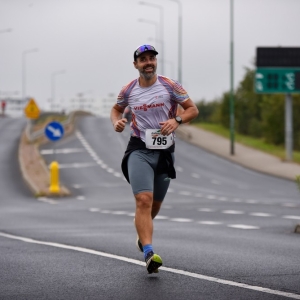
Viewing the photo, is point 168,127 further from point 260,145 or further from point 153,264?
A: point 260,145

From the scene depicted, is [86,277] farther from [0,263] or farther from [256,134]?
[256,134]

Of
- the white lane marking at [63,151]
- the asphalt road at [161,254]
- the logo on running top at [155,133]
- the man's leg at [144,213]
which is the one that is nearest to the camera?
the asphalt road at [161,254]

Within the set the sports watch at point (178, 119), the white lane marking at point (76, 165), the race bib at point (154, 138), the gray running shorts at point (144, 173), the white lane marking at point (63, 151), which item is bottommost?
the white lane marking at point (76, 165)

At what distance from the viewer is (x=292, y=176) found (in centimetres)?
4947

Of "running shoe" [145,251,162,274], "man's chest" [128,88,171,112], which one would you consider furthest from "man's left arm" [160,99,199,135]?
"running shoe" [145,251,162,274]

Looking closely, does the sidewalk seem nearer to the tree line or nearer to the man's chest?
the tree line

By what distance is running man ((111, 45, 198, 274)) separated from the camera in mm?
9398

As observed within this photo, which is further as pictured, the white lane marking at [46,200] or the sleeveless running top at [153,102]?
the white lane marking at [46,200]

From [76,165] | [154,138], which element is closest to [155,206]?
[154,138]

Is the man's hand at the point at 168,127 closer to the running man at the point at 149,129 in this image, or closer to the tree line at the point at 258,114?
the running man at the point at 149,129

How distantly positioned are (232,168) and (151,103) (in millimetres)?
45529

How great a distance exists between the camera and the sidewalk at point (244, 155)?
5303 centimetres

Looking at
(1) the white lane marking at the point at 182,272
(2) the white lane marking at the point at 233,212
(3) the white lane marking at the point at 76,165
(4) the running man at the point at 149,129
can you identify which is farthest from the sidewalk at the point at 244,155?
(4) the running man at the point at 149,129

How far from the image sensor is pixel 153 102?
9.59 metres
